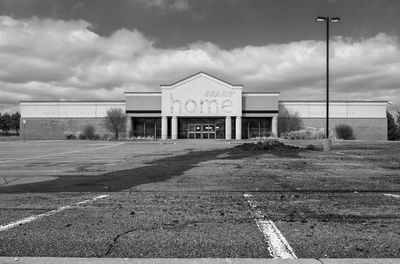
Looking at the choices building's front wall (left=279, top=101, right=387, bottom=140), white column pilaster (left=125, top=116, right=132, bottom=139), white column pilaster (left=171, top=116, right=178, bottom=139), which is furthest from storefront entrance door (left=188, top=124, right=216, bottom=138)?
building's front wall (left=279, top=101, right=387, bottom=140)

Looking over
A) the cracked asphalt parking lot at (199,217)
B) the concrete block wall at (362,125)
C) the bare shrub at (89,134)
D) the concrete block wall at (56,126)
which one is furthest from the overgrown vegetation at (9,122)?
the cracked asphalt parking lot at (199,217)

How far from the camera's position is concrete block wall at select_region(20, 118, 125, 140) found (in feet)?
218

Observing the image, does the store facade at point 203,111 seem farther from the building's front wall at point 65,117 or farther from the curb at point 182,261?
the curb at point 182,261

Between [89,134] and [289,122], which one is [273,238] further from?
[89,134]

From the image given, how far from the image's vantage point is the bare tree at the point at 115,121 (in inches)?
2478

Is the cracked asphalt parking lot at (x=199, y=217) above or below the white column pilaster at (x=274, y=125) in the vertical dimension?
below

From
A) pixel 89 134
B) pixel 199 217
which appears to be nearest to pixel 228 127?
pixel 89 134

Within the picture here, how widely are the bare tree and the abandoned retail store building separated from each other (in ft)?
4.24

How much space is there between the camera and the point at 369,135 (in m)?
64.6

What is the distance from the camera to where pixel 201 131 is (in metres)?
64.1

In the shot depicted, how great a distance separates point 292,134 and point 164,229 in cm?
5432

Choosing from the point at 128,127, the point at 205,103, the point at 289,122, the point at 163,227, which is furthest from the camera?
the point at 128,127

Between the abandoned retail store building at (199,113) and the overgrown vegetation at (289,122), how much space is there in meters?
1.03

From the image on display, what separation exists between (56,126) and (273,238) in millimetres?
67718
